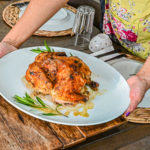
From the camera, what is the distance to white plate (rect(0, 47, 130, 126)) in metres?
0.92

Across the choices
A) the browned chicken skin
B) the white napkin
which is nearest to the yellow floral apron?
the white napkin

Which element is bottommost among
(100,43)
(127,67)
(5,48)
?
(127,67)

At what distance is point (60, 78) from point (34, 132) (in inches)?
9.4

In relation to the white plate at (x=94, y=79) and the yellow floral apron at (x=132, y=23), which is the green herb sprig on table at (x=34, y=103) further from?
the yellow floral apron at (x=132, y=23)

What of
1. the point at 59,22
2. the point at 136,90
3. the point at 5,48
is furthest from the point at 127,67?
the point at 5,48

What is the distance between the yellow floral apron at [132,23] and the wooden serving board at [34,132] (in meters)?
0.89

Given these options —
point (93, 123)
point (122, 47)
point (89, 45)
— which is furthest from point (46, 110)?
point (122, 47)

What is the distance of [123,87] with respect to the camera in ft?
3.78

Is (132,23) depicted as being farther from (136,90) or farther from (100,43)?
(136,90)

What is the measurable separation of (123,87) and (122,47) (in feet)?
2.22

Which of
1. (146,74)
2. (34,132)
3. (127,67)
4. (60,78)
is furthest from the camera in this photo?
A: (127,67)

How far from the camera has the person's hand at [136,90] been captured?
110 centimetres

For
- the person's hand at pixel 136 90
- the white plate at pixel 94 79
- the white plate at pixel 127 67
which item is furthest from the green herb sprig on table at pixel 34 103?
the white plate at pixel 127 67

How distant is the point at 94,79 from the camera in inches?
47.1
